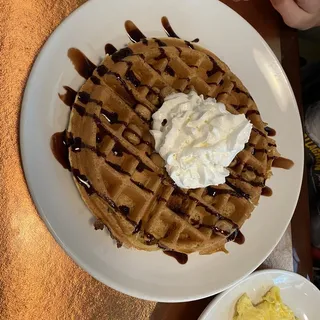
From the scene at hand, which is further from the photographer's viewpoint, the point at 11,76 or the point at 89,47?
the point at 89,47

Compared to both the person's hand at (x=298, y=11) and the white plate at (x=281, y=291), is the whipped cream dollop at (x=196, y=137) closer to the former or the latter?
the white plate at (x=281, y=291)

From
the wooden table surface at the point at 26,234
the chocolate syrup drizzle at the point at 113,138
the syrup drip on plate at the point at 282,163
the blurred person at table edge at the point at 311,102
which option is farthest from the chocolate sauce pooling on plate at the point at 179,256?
the blurred person at table edge at the point at 311,102

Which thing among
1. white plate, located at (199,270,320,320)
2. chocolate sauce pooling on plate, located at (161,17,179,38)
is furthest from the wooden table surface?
white plate, located at (199,270,320,320)

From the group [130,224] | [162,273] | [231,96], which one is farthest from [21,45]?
[162,273]

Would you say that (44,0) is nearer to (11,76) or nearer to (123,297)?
(11,76)

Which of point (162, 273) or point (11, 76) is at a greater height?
point (11, 76)

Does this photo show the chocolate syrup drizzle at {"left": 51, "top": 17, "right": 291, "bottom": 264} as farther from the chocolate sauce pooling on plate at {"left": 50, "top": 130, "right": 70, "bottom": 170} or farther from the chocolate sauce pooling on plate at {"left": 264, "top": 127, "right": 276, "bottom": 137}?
the chocolate sauce pooling on plate at {"left": 264, "top": 127, "right": 276, "bottom": 137}

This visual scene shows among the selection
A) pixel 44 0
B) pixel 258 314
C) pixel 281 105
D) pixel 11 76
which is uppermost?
pixel 44 0
